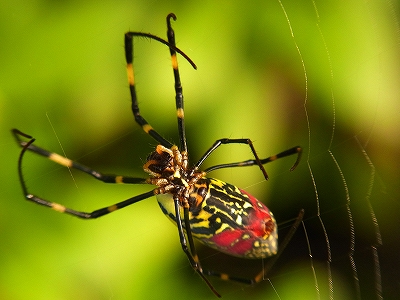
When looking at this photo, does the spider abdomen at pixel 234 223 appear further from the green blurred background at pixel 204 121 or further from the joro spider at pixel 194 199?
the green blurred background at pixel 204 121

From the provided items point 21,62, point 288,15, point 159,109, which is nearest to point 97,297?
point 159,109

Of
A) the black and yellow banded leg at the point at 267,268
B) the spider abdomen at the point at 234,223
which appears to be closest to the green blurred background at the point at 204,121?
the black and yellow banded leg at the point at 267,268

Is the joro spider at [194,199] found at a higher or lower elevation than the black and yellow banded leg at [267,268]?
higher

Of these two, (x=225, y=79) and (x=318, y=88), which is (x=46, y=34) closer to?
(x=225, y=79)

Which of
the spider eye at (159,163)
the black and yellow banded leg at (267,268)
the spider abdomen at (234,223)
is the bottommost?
the black and yellow banded leg at (267,268)

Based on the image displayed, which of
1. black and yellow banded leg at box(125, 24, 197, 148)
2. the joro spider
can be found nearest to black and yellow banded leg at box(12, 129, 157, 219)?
the joro spider

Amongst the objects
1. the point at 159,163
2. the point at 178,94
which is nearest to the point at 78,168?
the point at 159,163

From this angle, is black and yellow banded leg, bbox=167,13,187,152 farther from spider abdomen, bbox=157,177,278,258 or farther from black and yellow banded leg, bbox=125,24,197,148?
spider abdomen, bbox=157,177,278,258

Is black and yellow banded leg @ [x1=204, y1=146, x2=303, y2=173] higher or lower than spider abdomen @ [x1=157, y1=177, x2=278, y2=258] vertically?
higher
